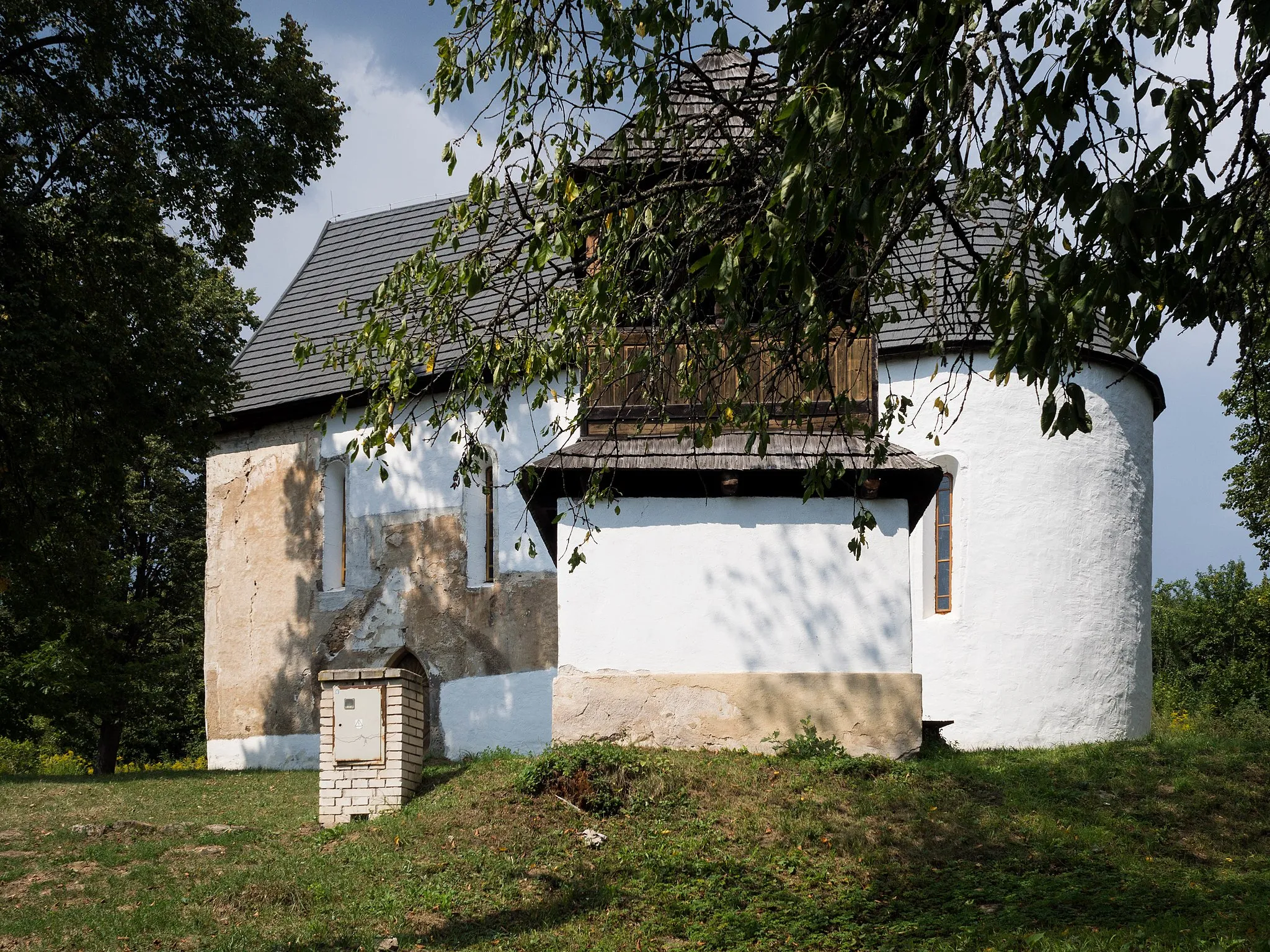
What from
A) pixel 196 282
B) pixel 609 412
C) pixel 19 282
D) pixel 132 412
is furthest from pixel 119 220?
pixel 196 282

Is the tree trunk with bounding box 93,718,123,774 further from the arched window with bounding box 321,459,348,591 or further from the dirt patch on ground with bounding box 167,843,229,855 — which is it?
the dirt patch on ground with bounding box 167,843,229,855

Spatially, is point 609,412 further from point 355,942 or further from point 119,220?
point 355,942

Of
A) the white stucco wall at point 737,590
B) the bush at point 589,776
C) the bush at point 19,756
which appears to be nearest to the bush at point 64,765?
the bush at point 19,756

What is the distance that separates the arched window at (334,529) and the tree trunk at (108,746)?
7734 millimetres

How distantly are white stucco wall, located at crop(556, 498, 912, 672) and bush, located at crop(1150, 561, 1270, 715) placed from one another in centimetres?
1620

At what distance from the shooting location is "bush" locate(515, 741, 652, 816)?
34.6ft

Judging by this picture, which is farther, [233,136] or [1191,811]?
[233,136]

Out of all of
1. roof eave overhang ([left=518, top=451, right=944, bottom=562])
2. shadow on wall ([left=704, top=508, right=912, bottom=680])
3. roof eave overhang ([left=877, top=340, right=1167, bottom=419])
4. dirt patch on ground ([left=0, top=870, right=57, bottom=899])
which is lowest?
dirt patch on ground ([left=0, top=870, right=57, bottom=899])

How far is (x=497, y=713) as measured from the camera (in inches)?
702

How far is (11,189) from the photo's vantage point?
567 inches

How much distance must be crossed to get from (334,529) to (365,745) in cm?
904

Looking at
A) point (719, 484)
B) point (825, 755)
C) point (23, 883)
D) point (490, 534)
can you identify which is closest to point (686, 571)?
point (719, 484)

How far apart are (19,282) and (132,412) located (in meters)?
2.08

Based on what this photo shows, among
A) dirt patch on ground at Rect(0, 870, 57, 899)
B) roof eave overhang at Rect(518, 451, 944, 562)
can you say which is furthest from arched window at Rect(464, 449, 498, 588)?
dirt patch on ground at Rect(0, 870, 57, 899)
